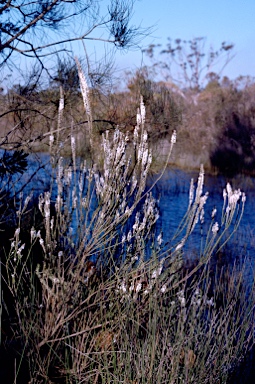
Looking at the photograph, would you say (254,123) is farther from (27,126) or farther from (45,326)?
(45,326)

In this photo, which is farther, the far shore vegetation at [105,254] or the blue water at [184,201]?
the blue water at [184,201]

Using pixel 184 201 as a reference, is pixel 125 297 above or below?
above

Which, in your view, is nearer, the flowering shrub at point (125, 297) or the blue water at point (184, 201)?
the flowering shrub at point (125, 297)

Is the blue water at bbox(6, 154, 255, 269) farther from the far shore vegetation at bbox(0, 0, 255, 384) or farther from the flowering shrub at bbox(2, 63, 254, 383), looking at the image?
the flowering shrub at bbox(2, 63, 254, 383)

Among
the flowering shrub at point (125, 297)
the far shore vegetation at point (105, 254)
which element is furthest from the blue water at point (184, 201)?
the flowering shrub at point (125, 297)

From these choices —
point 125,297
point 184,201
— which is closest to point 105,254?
point 125,297

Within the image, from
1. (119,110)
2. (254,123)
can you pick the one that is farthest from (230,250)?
(254,123)

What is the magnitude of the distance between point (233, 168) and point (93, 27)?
14.9 m

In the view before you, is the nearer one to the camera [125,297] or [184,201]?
[125,297]

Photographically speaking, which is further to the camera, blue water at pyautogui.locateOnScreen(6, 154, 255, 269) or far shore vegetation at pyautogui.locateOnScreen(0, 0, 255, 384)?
blue water at pyautogui.locateOnScreen(6, 154, 255, 269)

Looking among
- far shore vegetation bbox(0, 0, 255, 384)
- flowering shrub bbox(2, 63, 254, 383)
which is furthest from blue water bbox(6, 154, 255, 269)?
flowering shrub bbox(2, 63, 254, 383)

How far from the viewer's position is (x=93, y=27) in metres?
5.82

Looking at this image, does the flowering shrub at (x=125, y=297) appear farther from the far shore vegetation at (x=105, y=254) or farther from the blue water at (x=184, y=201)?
the blue water at (x=184, y=201)

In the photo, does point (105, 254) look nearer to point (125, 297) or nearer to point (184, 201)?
point (125, 297)
